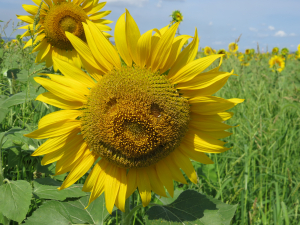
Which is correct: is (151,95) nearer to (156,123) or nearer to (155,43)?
(156,123)

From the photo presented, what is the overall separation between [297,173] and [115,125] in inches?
90.6

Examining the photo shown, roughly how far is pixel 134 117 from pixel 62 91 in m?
0.43

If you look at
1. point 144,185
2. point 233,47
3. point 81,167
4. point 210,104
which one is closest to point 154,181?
point 144,185

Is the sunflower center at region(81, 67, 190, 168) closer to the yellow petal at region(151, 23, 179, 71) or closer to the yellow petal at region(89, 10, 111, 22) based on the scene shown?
the yellow petal at region(151, 23, 179, 71)

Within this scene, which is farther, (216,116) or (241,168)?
(241,168)

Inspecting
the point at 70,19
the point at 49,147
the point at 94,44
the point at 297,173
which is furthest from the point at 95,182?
the point at 297,173

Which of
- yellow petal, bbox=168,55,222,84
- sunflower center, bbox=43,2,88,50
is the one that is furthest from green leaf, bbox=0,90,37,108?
sunflower center, bbox=43,2,88,50

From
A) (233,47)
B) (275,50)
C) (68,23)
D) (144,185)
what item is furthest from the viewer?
(275,50)

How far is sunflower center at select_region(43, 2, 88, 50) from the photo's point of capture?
2.77 meters

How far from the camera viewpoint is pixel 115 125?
4.34 feet

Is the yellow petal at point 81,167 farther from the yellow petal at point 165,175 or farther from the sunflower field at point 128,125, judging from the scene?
the yellow petal at point 165,175

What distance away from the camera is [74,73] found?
4.70 feet

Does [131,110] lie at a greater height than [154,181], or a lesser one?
greater

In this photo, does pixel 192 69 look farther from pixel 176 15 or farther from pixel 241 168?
pixel 176 15
